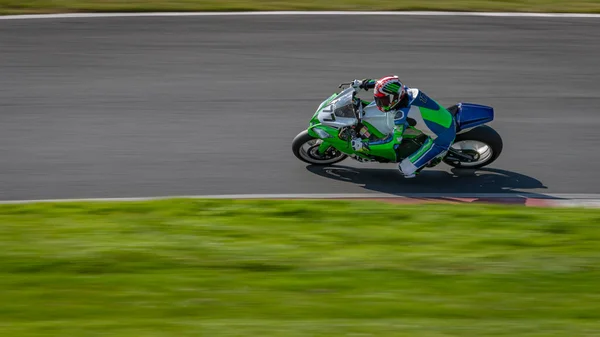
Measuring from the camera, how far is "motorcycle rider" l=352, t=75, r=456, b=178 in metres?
11.8

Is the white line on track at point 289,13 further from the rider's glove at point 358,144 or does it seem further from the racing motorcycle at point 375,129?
the rider's glove at point 358,144

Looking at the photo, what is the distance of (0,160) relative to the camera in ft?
42.7

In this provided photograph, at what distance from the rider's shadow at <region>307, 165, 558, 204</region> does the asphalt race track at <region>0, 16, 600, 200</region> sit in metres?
0.03

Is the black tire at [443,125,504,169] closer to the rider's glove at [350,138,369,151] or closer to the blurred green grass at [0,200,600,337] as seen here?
the rider's glove at [350,138,369,151]

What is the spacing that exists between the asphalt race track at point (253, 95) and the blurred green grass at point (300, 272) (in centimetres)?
212

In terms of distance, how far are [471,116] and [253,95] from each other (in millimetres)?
4455

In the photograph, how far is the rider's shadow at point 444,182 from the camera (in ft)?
40.1

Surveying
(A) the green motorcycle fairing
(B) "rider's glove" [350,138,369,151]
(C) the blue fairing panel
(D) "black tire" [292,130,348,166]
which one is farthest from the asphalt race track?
(C) the blue fairing panel

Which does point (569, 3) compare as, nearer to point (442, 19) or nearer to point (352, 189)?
point (442, 19)

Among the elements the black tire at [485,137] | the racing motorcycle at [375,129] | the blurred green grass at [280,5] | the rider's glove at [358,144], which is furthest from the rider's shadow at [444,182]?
the blurred green grass at [280,5]

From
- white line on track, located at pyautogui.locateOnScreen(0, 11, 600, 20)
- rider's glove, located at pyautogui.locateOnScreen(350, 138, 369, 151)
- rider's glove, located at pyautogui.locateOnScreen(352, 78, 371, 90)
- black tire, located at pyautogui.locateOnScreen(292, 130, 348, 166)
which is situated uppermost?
white line on track, located at pyautogui.locateOnScreen(0, 11, 600, 20)

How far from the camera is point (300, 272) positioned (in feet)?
25.5

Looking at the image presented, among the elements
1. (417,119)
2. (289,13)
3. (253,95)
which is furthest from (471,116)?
(289,13)

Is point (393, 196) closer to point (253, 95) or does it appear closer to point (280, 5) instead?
point (253, 95)
